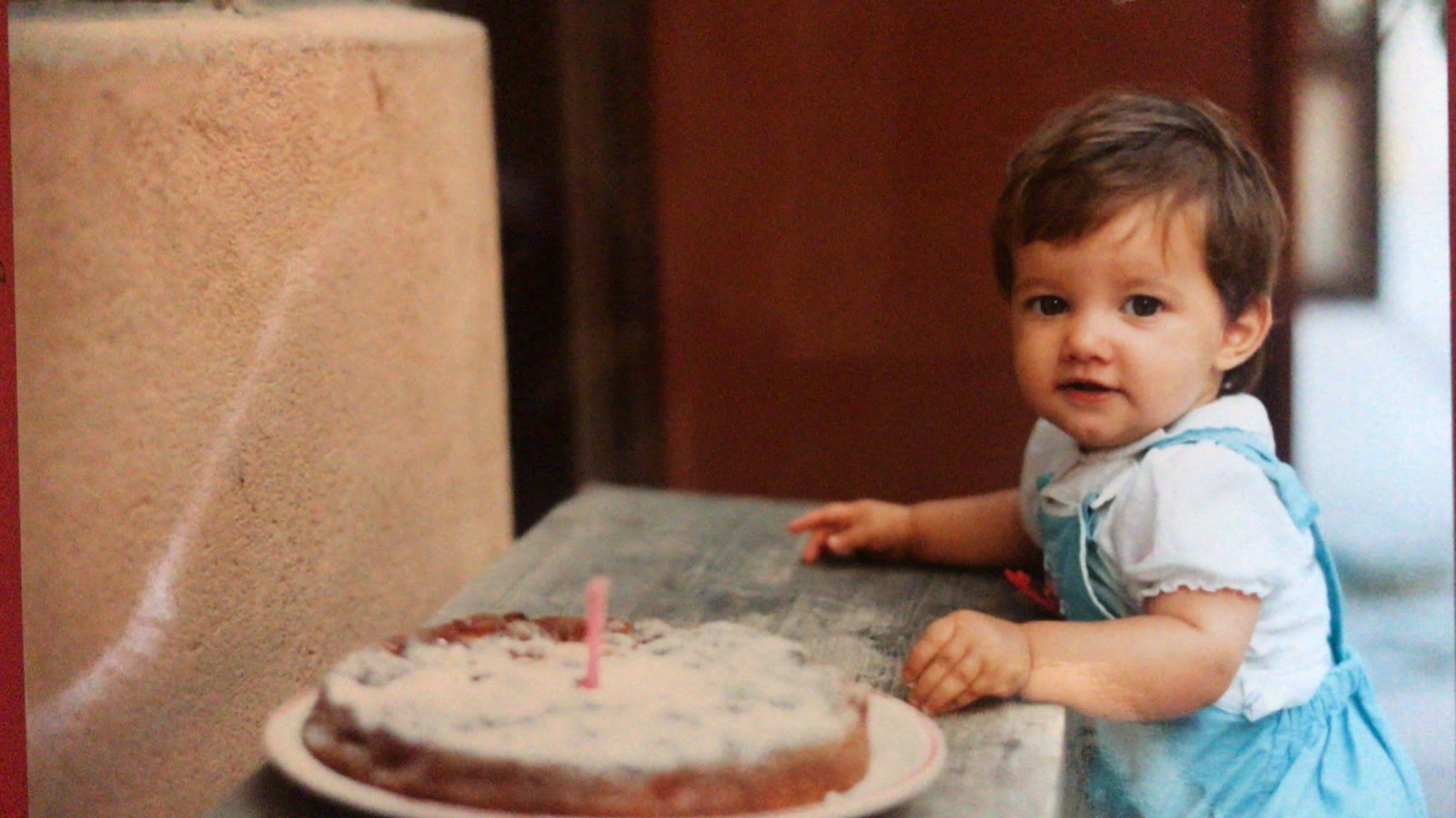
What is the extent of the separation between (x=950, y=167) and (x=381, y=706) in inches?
15.1

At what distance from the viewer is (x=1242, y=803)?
2.72 feet

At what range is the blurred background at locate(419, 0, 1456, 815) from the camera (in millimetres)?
791

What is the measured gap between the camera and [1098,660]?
80cm

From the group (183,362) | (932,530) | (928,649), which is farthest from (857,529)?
(183,362)

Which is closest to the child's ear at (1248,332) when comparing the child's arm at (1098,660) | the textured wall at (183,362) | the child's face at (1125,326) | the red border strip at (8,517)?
the child's face at (1125,326)

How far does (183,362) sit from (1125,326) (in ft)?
1.52

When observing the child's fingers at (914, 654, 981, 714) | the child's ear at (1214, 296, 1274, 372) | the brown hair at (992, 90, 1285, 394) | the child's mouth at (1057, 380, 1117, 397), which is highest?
the brown hair at (992, 90, 1285, 394)

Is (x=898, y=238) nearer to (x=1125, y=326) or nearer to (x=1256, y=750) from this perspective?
(x=1125, y=326)

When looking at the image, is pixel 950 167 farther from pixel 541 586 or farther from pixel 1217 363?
pixel 541 586

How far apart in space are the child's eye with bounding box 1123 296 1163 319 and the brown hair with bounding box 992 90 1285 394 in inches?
1.2

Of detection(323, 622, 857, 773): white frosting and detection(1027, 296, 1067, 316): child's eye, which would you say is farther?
detection(1027, 296, 1067, 316): child's eye

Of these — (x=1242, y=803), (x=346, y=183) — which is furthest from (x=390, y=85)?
(x=1242, y=803)

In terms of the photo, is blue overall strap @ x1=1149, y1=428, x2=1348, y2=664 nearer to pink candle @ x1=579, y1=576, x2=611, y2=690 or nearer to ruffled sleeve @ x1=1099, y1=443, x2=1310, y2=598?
ruffled sleeve @ x1=1099, y1=443, x2=1310, y2=598

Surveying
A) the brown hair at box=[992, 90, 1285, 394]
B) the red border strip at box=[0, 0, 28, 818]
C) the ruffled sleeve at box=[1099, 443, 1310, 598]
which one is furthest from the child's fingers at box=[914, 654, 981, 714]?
the red border strip at box=[0, 0, 28, 818]
